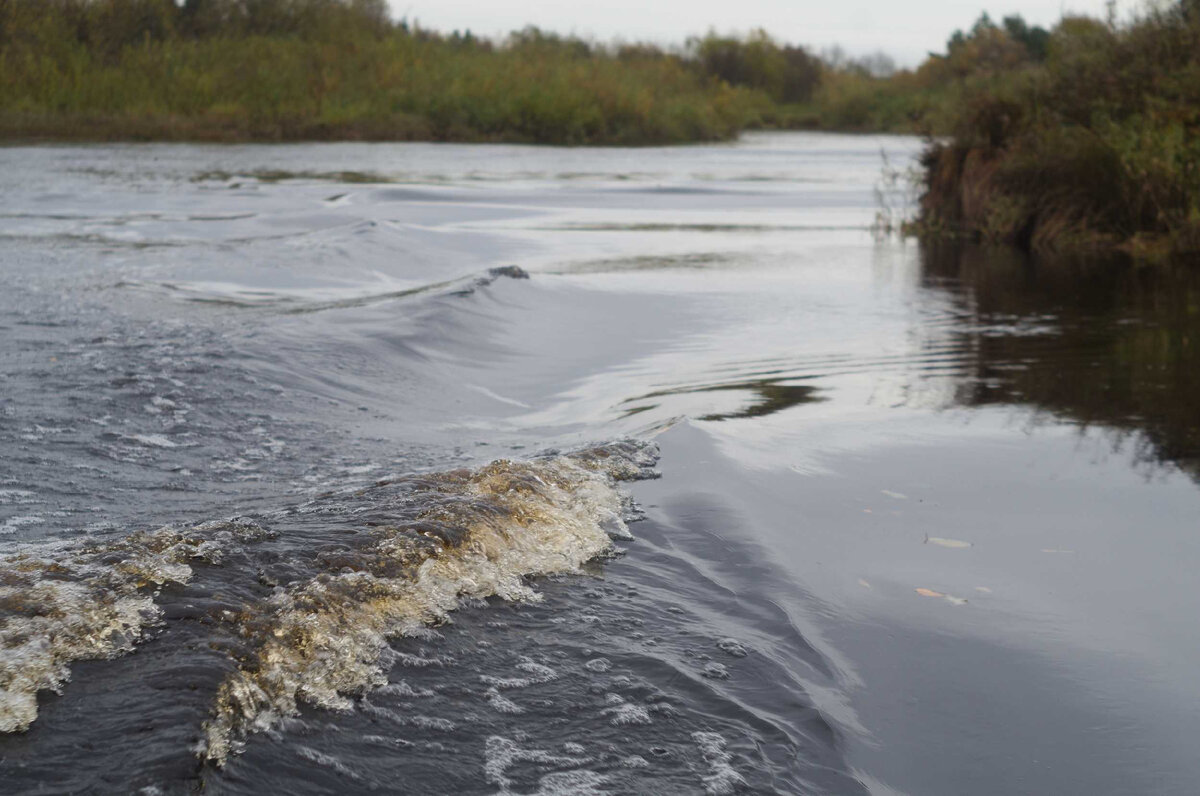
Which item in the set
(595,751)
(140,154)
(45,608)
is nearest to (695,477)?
(595,751)

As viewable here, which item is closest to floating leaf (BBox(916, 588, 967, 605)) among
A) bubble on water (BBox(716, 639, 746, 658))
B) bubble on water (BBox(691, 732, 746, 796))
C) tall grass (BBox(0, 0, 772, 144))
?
bubble on water (BBox(716, 639, 746, 658))

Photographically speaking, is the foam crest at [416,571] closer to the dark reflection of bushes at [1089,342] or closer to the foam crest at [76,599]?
the foam crest at [76,599]

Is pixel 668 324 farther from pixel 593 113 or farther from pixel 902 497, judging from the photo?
pixel 593 113

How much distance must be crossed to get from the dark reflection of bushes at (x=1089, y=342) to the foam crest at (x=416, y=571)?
2.68 m

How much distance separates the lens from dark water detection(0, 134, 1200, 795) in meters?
2.56

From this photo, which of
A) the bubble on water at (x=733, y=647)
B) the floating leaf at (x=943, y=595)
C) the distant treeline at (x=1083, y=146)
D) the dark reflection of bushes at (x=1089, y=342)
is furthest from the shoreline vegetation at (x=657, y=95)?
the bubble on water at (x=733, y=647)

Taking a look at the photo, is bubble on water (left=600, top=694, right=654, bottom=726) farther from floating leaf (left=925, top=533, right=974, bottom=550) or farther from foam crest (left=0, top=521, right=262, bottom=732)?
floating leaf (left=925, top=533, right=974, bottom=550)

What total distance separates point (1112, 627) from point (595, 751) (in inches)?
68.4

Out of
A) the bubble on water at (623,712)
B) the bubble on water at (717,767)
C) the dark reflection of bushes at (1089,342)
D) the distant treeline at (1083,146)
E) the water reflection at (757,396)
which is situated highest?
the distant treeline at (1083,146)

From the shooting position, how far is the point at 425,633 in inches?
121

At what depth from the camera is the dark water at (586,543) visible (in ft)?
8.39

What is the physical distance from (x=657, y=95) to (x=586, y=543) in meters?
44.2

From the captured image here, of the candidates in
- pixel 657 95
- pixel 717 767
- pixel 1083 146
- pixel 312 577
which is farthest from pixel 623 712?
pixel 657 95

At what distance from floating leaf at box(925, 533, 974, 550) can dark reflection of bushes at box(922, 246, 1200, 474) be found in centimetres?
154
